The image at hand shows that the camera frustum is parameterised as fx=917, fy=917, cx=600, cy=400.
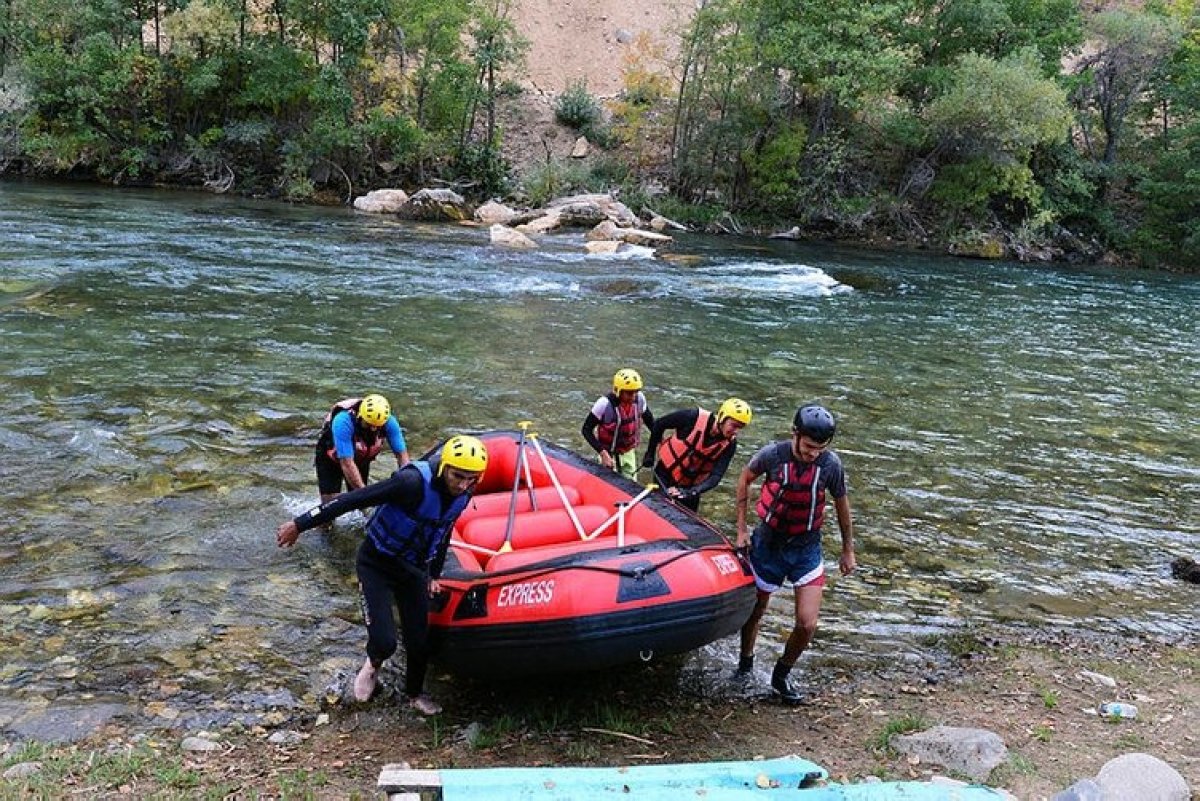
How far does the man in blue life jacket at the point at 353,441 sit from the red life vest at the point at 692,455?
1.86 metres

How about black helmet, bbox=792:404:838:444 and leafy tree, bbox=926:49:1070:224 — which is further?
leafy tree, bbox=926:49:1070:224

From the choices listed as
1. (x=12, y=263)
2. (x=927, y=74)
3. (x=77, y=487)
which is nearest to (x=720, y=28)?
(x=927, y=74)

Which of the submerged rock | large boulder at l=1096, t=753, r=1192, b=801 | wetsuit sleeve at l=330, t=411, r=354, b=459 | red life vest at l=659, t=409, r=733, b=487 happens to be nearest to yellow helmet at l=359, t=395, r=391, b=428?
wetsuit sleeve at l=330, t=411, r=354, b=459

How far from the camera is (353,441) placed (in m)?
6.27

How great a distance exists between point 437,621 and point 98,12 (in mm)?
31282

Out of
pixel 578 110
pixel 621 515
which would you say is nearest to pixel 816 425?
pixel 621 515

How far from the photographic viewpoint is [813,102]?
31250 millimetres

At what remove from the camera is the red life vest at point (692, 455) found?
6352 mm

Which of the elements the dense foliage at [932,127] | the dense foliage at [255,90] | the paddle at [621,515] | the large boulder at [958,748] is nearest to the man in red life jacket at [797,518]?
the large boulder at [958,748]

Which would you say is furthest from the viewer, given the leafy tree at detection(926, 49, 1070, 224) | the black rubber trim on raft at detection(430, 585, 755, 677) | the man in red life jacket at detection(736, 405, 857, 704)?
the leafy tree at detection(926, 49, 1070, 224)

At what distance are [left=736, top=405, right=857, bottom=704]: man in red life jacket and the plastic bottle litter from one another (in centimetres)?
143

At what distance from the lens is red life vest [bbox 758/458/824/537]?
4648 mm

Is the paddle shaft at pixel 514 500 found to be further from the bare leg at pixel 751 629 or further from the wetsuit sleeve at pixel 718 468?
the bare leg at pixel 751 629

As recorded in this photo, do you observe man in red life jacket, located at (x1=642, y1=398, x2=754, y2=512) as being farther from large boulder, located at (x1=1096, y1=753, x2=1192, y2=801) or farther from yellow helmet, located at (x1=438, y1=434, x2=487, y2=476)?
large boulder, located at (x1=1096, y1=753, x2=1192, y2=801)
